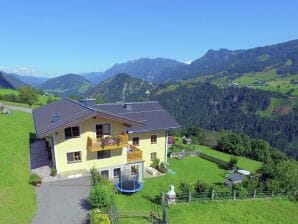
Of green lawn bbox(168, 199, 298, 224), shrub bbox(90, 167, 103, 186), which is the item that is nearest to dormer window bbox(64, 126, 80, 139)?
shrub bbox(90, 167, 103, 186)

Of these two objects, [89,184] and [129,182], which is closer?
[89,184]

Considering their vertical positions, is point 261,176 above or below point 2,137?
below

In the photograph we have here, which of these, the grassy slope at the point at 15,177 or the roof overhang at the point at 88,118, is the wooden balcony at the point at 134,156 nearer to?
the roof overhang at the point at 88,118

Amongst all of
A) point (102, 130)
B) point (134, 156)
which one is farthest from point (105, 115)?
point (134, 156)

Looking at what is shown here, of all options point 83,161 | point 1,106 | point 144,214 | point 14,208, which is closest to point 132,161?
point 83,161

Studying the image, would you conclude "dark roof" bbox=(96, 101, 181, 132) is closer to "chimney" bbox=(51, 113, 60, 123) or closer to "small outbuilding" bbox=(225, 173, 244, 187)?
"chimney" bbox=(51, 113, 60, 123)

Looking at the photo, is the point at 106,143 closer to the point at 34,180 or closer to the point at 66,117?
the point at 66,117

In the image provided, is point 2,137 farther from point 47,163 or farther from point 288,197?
point 288,197
